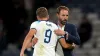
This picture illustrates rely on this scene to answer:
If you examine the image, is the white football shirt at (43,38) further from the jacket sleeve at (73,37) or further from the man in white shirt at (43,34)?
the jacket sleeve at (73,37)

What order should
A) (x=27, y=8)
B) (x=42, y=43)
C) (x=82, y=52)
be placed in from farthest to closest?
(x=27, y=8) < (x=82, y=52) < (x=42, y=43)

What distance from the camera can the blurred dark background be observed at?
44.1 feet

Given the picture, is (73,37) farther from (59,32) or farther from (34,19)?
(34,19)

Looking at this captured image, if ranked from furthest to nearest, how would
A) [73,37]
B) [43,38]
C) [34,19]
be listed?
1. [34,19]
2. [73,37]
3. [43,38]

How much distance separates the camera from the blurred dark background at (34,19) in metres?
13.5

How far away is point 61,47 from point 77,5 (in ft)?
25.9

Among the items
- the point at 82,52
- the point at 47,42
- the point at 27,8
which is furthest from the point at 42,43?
the point at 27,8

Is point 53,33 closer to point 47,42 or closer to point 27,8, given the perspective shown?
point 47,42

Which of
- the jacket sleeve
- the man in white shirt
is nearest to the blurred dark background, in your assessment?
the jacket sleeve

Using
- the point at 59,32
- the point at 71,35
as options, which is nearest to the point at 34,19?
the point at 71,35

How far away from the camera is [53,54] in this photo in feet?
22.1

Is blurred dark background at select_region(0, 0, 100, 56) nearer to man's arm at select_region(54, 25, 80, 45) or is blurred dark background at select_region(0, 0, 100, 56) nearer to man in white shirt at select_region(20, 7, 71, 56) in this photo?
man's arm at select_region(54, 25, 80, 45)

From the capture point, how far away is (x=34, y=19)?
1423 centimetres

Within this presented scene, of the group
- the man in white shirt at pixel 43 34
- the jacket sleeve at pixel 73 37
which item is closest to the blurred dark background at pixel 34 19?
the jacket sleeve at pixel 73 37
